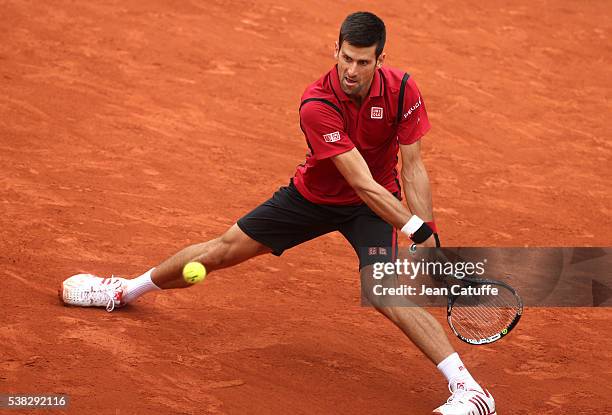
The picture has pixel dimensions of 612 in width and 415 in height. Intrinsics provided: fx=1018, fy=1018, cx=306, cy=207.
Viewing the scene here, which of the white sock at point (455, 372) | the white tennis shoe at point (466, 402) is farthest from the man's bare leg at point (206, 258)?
the white tennis shoe at point (466, 402)

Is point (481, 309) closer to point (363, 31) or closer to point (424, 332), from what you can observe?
point (424, 332)

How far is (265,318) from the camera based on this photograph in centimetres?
691

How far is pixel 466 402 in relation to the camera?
552cm

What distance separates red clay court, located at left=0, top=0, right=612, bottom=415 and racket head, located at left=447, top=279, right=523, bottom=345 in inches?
10.5

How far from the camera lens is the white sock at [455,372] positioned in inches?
221

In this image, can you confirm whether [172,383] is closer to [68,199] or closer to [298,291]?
[298,291]

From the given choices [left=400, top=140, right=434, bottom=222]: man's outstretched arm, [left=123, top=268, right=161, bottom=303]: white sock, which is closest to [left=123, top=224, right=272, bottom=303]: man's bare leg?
[left=123, top=268, right=161, bottom=303]: white sock

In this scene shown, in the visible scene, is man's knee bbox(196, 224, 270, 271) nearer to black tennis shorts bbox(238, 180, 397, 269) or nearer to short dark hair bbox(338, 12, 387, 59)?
black tennis shorts bbox(238, 180, 397, 269)

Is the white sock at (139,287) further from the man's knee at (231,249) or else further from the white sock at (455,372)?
the white sock at (455,372)

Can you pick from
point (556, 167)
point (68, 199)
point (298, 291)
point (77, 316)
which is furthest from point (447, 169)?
point (77, 316)

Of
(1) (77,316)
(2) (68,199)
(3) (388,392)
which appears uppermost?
(2) (68,199)

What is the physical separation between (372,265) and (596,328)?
6.69ft

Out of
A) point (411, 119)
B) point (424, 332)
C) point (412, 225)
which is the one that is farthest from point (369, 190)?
point (424, 332)

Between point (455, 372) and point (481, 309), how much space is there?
815mm
